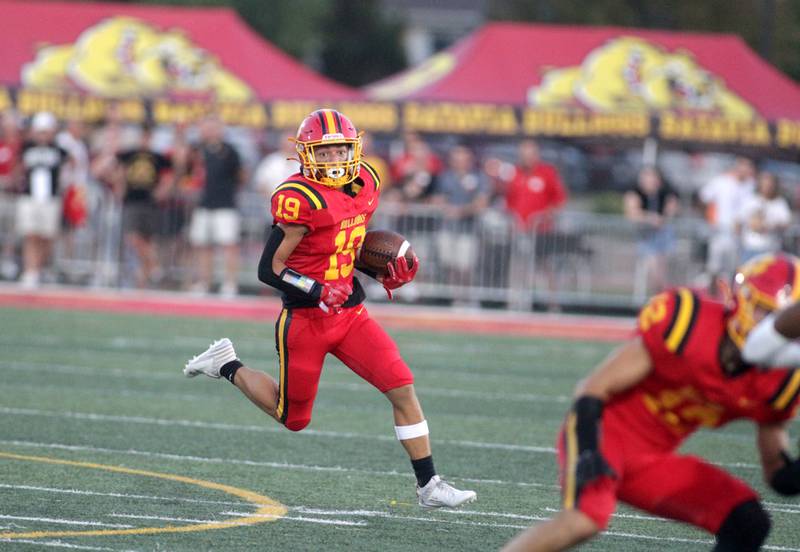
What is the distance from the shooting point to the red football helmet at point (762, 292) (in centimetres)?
436

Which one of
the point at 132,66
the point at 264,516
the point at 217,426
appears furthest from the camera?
the point at 132,66

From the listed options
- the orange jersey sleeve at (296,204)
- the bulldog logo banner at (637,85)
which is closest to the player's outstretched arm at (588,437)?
the orange jersey sleeve at (296,204)

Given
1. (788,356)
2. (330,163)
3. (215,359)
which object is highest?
(330,163)

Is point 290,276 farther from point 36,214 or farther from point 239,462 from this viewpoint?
point 36,214

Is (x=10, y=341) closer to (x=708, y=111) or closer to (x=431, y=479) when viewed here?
(x=431, y=479)

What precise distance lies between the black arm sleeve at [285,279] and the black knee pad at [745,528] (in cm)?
244

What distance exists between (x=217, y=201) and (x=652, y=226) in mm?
4684

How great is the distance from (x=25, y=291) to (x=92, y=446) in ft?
25.4

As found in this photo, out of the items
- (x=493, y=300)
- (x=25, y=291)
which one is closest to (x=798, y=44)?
(x=493, y=300)

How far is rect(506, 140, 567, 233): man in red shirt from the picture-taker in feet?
51.7

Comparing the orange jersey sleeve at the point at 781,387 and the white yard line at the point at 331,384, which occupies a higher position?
the orange jersey sleeve at the point at 781,387

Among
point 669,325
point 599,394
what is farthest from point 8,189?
point 669,325

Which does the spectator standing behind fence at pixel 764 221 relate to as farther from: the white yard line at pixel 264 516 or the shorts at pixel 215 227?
the white yard line at pixel 264 516

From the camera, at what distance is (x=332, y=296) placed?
6504 mm
